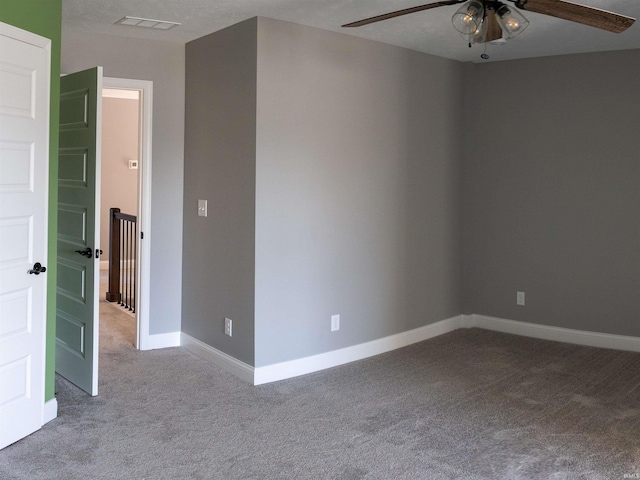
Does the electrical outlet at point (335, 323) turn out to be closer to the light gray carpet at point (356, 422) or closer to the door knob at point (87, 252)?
the light gray carpet at point (356, 422)

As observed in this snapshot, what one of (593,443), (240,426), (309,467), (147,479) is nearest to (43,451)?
(147,479)

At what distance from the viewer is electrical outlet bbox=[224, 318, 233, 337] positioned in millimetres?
4715

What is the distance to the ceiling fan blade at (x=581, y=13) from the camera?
2.79 m

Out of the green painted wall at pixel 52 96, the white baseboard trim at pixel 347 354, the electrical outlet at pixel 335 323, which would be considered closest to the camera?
the green painted wall at pixel 52 96

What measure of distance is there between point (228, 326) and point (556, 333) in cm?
284

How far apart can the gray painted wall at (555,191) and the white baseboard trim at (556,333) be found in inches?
2.2

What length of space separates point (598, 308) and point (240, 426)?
332 centimetres

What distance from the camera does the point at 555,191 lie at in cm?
566

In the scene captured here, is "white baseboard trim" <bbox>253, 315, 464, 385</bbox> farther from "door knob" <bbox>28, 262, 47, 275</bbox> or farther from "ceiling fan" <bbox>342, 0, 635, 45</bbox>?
"ceiling fan" <bbox>342, 0, 635, 45</bbox>

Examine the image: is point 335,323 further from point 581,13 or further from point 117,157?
point 117,157

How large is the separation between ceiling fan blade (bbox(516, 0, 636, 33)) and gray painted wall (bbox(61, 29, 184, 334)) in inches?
118

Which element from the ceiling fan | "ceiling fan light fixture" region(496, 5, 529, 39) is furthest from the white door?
"ceiling fan light fixture" region(496, 5, 529, 39)

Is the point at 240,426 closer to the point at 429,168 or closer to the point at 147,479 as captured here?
the point at 147,479

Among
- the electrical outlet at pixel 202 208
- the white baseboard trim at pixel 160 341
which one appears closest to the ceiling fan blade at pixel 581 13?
the electrical outlet at pixel 202 208
